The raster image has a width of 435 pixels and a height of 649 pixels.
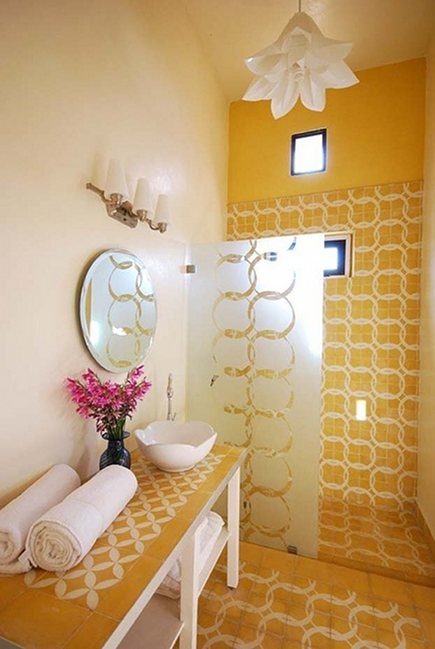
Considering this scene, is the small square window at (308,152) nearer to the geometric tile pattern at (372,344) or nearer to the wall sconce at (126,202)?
the geometric tile pattern at (372,344)

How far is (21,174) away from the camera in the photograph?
102 cm

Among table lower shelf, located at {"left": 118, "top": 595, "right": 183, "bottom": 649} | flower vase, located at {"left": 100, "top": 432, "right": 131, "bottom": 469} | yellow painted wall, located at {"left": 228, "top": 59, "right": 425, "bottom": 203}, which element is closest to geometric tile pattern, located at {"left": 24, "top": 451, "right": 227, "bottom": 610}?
flower vase, located at {"left": 100, "top": 432, "right": 131, "bottom": 469}

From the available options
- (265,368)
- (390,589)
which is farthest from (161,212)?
(390,589)

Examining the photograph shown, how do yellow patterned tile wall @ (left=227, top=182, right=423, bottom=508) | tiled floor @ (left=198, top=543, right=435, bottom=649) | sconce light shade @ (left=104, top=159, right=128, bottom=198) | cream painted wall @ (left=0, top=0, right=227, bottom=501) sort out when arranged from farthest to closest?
1. yellow patterned tile wall @ (left=227, top=182, right=423, bottom=508)
2. tiled floor @ (left=198, top=543, right=435, bottom=649)
3. sconce light shade @ (left=104, top=159, right=128, bottom=198)
4. cream painted wall @ (left=0, top=0, right=227, bottom=501)

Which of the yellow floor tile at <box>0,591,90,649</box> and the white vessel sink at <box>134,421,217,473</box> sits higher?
the white vessel sink at <box>134,421,217,473</box>

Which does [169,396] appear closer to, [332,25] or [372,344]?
[372,344]

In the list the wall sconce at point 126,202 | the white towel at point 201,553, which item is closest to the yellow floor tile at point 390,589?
the white towel at point 201,553

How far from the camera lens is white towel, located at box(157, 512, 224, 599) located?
121cm

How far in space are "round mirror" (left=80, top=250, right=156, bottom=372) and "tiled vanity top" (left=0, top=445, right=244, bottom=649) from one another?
61 centimetres

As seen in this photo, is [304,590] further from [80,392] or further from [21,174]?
[21,174]

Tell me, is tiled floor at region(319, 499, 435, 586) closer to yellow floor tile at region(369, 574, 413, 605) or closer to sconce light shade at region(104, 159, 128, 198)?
yellow floor tile at region(369, 574, 413, 605)

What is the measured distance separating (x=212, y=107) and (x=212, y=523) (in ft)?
9.38

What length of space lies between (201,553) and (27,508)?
767mm

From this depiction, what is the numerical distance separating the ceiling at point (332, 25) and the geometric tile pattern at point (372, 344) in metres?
0.95
